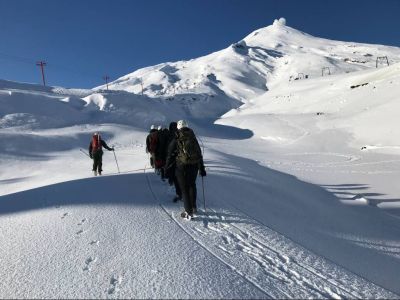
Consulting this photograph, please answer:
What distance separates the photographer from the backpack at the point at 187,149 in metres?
Answer: 7.85

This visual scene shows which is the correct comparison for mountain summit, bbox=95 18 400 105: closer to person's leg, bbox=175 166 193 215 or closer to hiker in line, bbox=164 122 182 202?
hiker in line, bbox=164 122 182 202

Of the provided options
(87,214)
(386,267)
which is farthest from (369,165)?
(87,214)

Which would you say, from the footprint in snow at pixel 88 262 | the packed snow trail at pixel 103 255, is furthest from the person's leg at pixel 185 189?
the footprint in snow at pixel 88 262

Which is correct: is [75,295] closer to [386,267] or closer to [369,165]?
[386,267]

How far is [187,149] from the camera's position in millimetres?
7844

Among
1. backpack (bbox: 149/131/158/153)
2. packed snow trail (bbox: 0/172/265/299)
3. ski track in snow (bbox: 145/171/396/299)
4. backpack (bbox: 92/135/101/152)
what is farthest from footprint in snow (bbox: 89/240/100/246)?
backpack (bbox: 92/135/101/152)

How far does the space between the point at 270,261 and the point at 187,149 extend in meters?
2.91

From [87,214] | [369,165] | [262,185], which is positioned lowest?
[369,165]

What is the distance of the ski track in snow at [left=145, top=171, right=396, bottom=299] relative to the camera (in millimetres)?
5184

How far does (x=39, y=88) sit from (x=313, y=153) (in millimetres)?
50449

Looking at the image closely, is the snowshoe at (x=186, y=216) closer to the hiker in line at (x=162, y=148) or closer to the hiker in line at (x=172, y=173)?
the hiker in line at (x=172, y=173)

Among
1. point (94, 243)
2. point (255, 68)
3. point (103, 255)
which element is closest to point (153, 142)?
point (94, 243)

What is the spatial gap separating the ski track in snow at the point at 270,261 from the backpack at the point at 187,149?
120cm

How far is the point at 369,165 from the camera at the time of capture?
25.8 m
